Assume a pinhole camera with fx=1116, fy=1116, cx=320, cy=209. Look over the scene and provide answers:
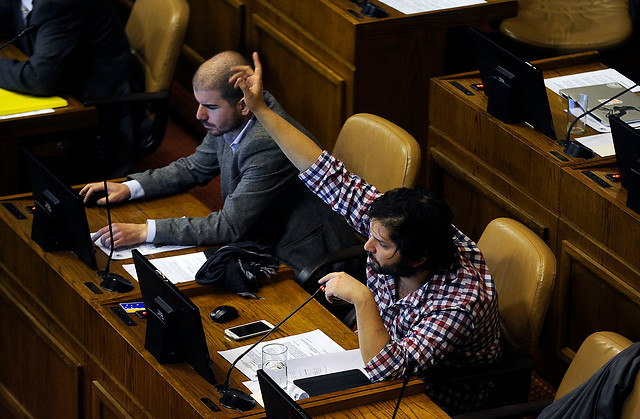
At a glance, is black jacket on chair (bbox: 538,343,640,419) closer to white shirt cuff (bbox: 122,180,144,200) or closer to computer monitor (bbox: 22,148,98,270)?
computer monitor (bbox: 22,148,98,270)

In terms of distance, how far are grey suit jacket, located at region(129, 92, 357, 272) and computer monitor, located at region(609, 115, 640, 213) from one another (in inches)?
33.4

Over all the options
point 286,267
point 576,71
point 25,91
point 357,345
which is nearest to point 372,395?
point 357,345

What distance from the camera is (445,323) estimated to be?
255cm

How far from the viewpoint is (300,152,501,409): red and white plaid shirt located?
2557mm

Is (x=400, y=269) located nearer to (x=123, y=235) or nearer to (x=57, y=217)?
(x=123, y=235)

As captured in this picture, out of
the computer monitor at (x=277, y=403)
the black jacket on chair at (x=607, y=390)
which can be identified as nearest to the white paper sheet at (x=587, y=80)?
the black jacket on chair at (x=607, y=390)

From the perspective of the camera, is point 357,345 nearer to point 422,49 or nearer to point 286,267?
point 286,267

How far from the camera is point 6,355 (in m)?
3.47

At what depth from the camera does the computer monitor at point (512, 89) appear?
136 inches

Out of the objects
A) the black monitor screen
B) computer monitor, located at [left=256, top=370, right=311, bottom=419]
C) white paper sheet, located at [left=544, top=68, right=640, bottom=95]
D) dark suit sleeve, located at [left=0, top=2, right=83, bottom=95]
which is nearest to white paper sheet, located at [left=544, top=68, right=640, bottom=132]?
white paper sheet, located at [left=544, top=68, right=640, bottom=95]

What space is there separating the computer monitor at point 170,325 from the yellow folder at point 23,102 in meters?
1.52

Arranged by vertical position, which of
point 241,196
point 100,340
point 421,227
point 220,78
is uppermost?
point 220,78

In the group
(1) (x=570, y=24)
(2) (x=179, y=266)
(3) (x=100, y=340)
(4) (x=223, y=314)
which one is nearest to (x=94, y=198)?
(2) (x=179, y=266)

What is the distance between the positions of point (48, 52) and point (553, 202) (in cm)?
195
